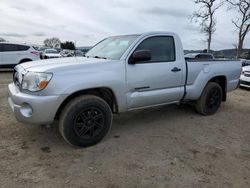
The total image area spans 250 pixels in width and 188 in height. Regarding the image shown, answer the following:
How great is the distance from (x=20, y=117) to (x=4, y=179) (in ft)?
2.86

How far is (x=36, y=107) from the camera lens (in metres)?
3.21

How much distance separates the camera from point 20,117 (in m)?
3.34

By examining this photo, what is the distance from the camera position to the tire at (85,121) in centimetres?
342

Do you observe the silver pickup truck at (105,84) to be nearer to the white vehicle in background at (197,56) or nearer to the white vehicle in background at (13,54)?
the white vehicle in background at (197,56)

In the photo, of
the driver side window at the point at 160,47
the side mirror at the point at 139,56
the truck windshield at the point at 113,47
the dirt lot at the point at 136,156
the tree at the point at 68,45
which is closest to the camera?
the dirt lot at the point at 136,156

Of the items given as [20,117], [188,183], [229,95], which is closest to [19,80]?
[20,117]

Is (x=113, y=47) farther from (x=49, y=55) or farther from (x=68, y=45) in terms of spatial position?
(x=68, y=45)

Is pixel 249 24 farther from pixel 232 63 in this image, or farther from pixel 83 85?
pixel 83 85

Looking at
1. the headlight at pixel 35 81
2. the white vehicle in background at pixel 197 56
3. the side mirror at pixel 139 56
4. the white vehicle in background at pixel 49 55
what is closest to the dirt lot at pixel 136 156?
the headlight at pixel 35 81

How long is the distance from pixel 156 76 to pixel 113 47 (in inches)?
38.4

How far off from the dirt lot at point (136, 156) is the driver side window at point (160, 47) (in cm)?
134

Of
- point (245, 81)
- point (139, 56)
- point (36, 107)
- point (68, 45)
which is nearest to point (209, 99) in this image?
point (139, 56)

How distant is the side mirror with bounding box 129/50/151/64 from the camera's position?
3.82 m

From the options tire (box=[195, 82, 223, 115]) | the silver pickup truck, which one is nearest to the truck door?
the silver pickup truck
